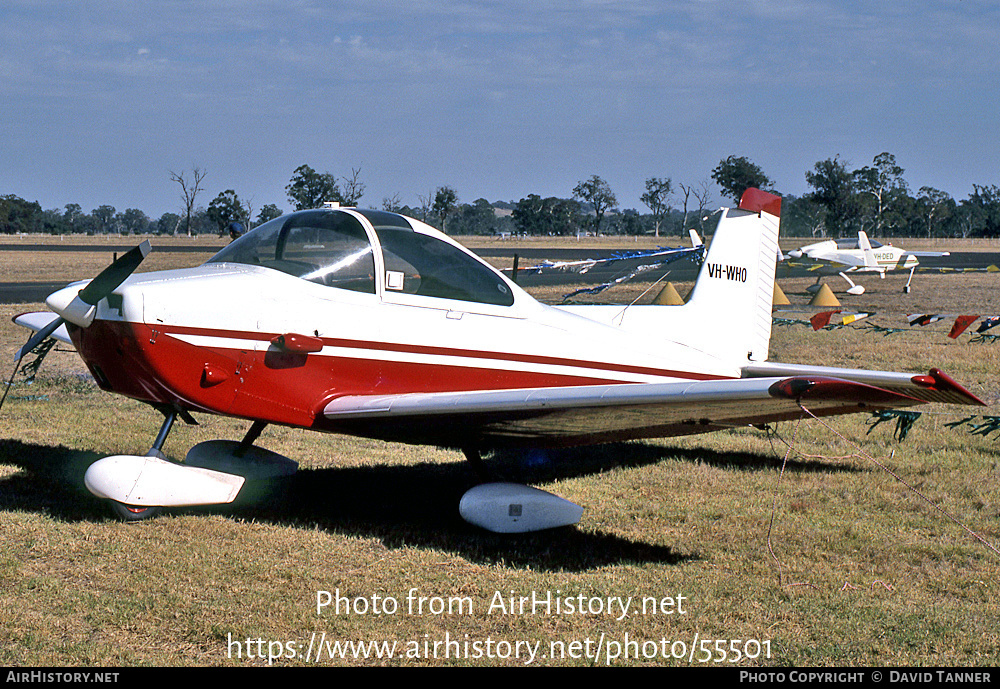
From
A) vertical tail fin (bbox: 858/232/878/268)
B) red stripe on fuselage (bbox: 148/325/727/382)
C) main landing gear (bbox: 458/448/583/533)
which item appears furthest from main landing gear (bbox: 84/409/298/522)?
vertical tail fin (bbox: 858/232/878/268)

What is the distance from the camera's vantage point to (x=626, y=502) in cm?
652

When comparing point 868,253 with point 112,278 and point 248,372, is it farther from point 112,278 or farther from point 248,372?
point 112,278

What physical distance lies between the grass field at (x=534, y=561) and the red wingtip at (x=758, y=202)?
85.7 inches

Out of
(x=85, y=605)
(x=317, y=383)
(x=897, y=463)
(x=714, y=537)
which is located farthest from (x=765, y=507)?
(x=85, y=605)

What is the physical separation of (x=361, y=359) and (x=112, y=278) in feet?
5.16

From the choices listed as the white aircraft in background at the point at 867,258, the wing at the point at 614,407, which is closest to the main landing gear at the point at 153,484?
the wing at the point at 614,407

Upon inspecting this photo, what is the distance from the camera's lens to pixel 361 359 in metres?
5.73

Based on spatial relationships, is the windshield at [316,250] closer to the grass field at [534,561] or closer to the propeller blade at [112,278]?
the propeller blade at [112,278]

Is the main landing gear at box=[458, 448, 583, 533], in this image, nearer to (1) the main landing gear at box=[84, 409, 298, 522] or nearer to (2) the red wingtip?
(1) the main landing gear at box=[84, 409, 298, 522]

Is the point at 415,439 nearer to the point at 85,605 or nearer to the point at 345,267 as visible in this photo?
the point at 345,267

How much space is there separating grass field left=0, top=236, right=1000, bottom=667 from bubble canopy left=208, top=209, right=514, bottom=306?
1605mm

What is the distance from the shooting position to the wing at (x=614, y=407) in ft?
13.6

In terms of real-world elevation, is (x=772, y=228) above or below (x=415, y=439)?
above
